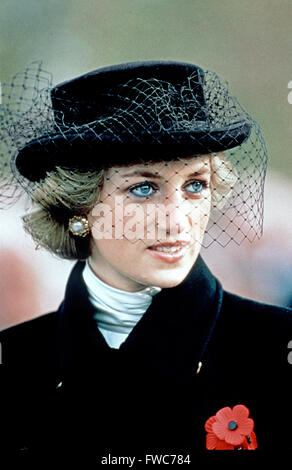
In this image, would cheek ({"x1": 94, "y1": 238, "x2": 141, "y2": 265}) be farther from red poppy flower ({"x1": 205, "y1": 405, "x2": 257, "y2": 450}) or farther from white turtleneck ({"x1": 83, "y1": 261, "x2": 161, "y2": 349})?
red poppy flower ({"x1": 205, "y1": 405, "x2": 257, "y2": 450})

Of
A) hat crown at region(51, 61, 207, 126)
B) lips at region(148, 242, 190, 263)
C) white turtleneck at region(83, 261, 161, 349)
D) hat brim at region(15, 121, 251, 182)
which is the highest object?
hat crown at region(51, 61, 207, 126)

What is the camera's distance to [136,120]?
1455mm

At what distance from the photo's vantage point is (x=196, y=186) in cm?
157

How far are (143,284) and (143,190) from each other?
315 millimetres

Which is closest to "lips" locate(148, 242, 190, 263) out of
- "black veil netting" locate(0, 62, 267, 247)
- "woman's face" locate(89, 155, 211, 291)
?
"woman's face" locate(89, 155, 211, 291)

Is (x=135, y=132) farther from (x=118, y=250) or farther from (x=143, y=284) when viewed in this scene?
(x=143, y=284)

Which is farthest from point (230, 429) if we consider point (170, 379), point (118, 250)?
point (118, 250)

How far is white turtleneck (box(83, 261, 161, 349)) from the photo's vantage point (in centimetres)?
168

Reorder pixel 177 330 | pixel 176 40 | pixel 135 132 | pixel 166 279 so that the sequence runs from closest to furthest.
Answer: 1. pixel 135 132
2. pixel 166 279
3. pixel 177 330
4. pixel 176 40

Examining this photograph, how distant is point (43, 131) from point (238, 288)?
0.98m

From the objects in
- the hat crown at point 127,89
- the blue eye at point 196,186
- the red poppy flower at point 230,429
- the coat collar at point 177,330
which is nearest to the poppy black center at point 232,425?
the red poppy flower at point 230,429

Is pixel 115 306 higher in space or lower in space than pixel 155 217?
lower

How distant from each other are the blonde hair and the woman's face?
0.05 metres

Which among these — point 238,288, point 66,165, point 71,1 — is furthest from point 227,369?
point 71,1
